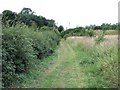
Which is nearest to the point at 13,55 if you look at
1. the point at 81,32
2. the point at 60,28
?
the point at 81,32

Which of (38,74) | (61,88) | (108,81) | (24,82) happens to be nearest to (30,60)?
(38,74)

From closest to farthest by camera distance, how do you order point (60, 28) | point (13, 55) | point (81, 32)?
1. point (13, 55)
2. point (81, 32)
3. point (60, 28)

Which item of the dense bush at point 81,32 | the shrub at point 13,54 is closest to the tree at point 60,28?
the dense bush at point 81,32

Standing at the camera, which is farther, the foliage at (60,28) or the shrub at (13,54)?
the foliage at (60,28)

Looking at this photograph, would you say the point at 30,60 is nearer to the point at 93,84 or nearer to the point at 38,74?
the point at 38,74

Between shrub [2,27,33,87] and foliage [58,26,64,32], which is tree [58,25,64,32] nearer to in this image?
foliage [58,26,64,32]

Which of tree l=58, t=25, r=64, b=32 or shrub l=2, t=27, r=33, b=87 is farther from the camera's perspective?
tree l=58, t=25, r=64, b=32

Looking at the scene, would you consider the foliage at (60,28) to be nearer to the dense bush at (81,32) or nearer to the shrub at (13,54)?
the dense bush at (81,32)

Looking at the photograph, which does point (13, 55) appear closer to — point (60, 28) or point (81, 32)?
point (81, 32)

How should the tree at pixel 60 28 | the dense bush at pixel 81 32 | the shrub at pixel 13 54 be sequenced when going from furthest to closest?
the tree at pixel 60 28 < the dense bush at pixel 81 32 < the shrub at pixel 13 54

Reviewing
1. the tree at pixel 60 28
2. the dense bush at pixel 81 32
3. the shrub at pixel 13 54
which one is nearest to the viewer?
the shrub at pixel 13 54

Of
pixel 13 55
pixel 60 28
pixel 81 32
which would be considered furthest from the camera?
pixel 60 28

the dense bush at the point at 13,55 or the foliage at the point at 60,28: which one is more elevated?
the dense bush at the point at 13,55

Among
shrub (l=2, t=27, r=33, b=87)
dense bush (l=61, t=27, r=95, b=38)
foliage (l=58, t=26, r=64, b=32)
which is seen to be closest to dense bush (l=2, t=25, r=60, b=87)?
shrub (l=2, t=27, r=33, b=87)
